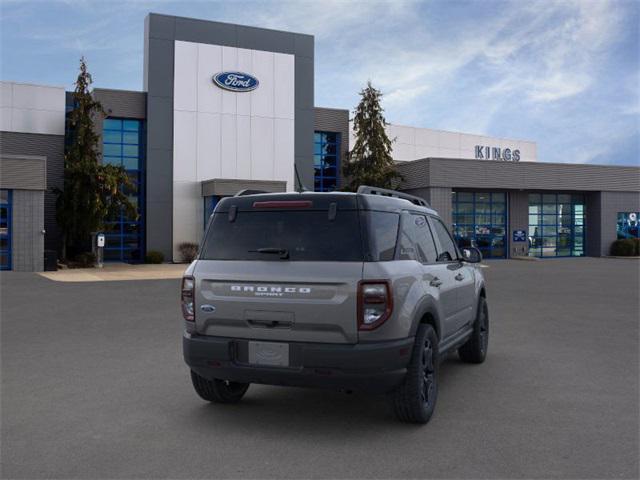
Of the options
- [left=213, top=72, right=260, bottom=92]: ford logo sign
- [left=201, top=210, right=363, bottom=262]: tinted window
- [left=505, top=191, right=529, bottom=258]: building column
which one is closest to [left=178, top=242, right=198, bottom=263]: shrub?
[left=213, top=72, right=260, bottom=92]: ford logo sign

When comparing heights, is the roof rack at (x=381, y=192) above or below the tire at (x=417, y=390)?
above

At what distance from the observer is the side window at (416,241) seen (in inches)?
209

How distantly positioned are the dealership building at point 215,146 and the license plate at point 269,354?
24836 millimetres

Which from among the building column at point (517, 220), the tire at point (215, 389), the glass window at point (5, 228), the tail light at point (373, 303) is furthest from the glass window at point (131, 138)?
the tail light at point (373, 303)

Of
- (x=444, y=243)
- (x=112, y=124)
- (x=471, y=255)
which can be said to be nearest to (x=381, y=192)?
(x=444, y=243)

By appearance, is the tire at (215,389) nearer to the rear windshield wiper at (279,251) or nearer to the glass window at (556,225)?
the rear windshield wiper at (279,251)

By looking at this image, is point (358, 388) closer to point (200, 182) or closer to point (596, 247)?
point (200, 182)

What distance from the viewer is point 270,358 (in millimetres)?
4797

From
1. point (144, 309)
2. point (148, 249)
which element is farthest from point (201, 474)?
point (148, 249)

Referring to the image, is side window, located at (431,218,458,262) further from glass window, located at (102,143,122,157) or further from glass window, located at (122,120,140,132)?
glass window, located at (122,120,140,132)

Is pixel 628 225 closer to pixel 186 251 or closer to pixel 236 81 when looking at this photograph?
pixel 236 81

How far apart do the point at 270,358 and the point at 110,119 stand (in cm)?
2851

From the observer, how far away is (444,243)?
22.1ft

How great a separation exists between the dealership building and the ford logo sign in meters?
0.06
